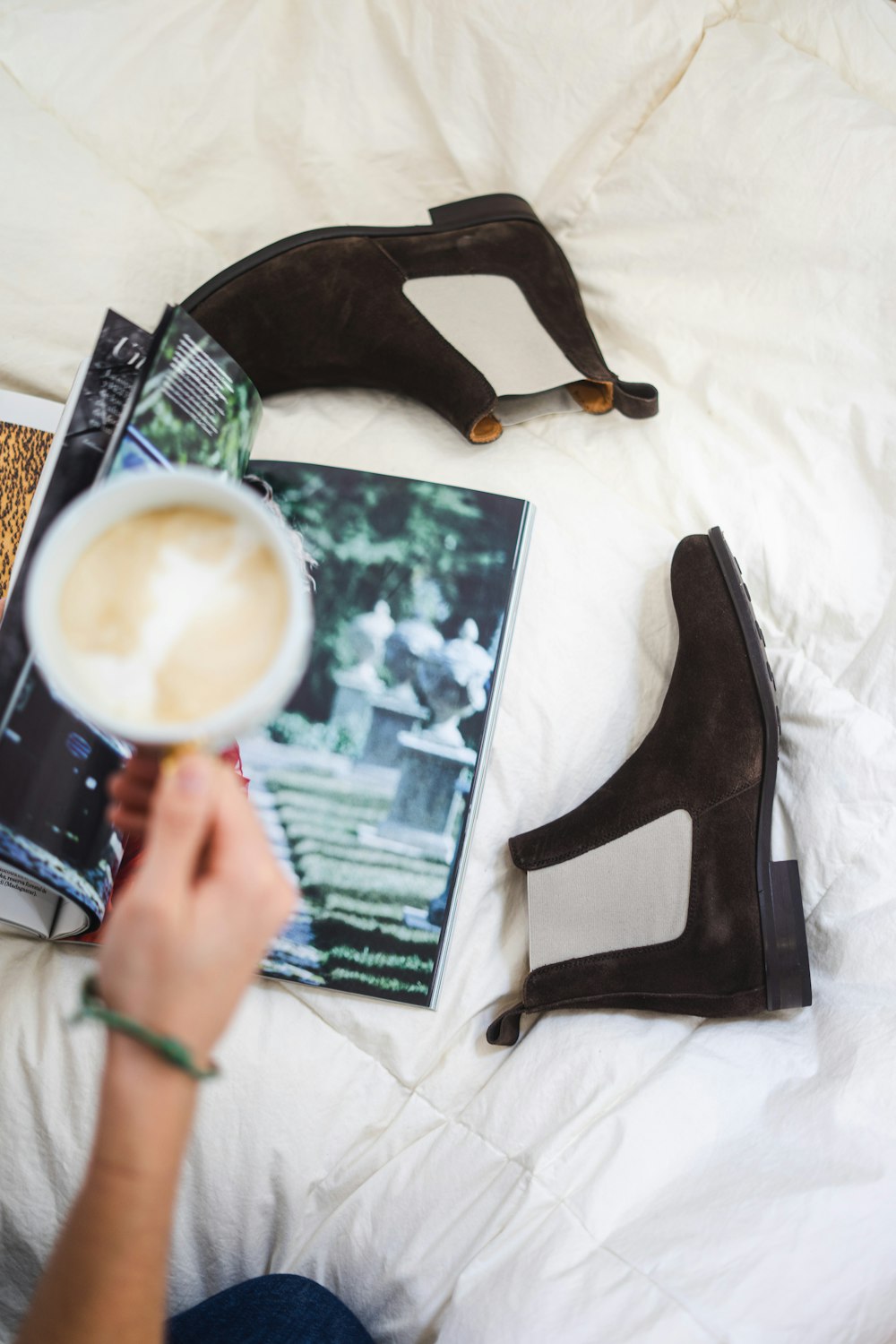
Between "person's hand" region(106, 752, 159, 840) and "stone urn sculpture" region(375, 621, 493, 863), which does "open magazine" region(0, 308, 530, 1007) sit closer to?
"stone urn sculpture" region(375, 621, 493, 863)

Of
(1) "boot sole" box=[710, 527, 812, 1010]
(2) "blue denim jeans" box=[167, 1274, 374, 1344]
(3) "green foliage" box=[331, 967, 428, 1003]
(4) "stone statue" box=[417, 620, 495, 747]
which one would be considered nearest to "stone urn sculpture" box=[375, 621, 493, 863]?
(4) "stone statue" box=[417, 620, 495, 747]

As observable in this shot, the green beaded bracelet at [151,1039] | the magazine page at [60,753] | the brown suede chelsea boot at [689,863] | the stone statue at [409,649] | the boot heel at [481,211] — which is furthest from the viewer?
the boot heel at [481,211]

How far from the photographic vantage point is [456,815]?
832 mm

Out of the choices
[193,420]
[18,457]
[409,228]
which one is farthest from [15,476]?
[409,228]

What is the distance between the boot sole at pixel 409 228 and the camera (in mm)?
910

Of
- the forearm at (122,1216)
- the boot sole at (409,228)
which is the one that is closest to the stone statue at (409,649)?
the boot sole at (409,228)

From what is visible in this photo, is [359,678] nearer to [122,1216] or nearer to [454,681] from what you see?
[454,681]

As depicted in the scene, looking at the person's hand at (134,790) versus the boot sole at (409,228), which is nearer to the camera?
→ the person's hand at (134,790)

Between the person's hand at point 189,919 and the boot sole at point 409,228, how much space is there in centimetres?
65

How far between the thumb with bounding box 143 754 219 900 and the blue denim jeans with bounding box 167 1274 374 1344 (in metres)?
0.47

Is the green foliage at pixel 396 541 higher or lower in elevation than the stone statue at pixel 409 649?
higher

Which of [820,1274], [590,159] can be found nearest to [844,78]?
[590,159]

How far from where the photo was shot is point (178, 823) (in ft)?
1.29

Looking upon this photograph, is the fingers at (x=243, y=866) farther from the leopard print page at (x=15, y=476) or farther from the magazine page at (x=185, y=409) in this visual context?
the leopard print page at (x=15, y=476)
